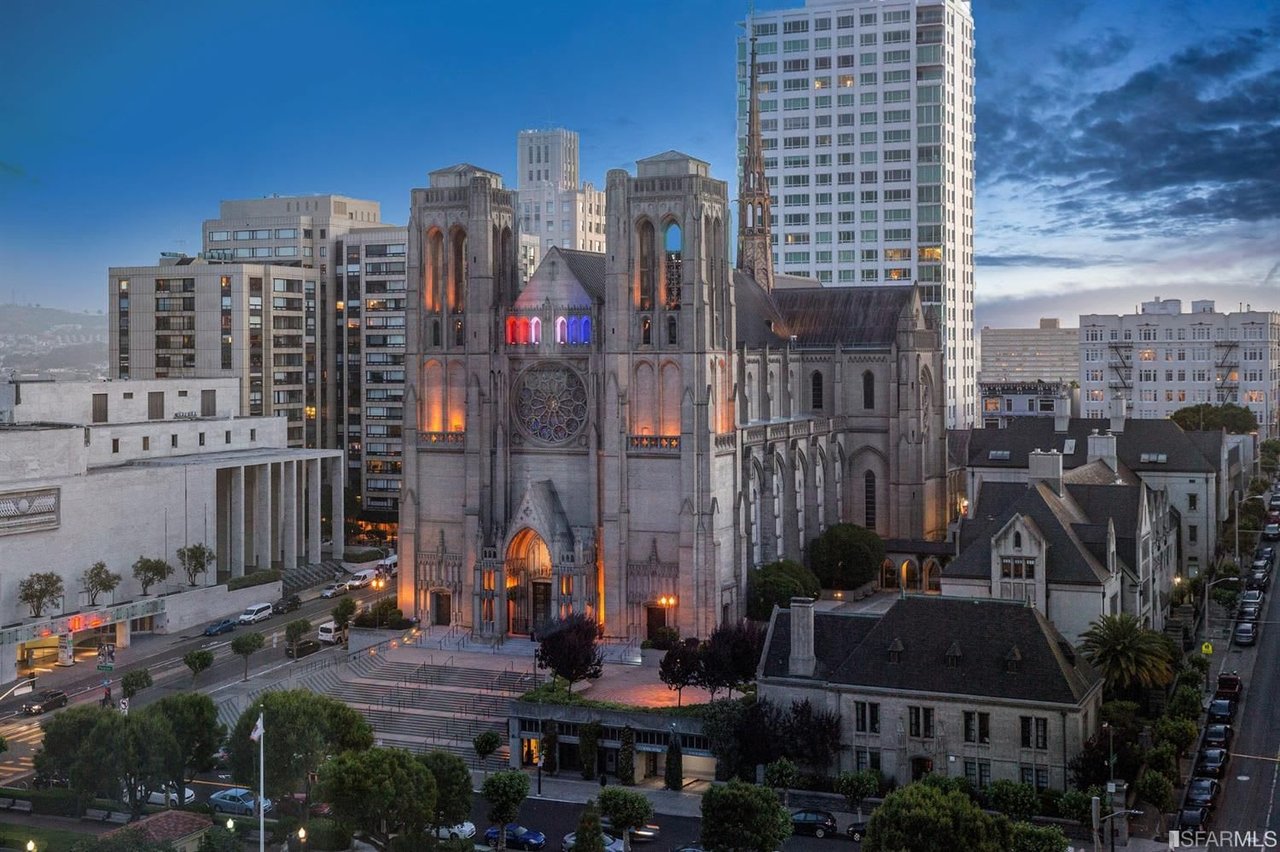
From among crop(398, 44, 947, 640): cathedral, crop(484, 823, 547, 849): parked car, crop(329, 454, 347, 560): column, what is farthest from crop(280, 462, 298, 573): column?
crop(484, 823, 547, 849): parked car

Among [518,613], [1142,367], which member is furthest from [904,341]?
[1142,367]

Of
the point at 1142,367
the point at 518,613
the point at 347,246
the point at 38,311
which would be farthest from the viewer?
the point at 1142,367

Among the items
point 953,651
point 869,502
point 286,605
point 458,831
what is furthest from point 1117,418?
point 458,831

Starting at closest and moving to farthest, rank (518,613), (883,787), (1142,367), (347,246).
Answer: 1. (883,787)
2. (518,613)
3. (347,246)
4. (1142,367)

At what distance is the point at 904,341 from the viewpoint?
4569 inches

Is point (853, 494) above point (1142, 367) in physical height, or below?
below

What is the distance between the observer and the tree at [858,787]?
62500 mm

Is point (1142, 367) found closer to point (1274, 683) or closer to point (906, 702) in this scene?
point (1274, 683)

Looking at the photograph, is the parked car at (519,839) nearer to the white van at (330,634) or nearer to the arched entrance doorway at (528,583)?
the arched entrance doorway at (528,583)

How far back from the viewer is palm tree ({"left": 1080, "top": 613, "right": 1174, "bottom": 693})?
225 feet

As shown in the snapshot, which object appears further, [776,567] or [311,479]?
[311,479]

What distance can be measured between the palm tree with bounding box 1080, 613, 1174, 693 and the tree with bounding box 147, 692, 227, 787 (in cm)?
4134

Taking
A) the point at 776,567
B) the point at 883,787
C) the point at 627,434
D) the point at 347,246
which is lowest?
the point at 883,787

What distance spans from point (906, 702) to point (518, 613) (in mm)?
35790
